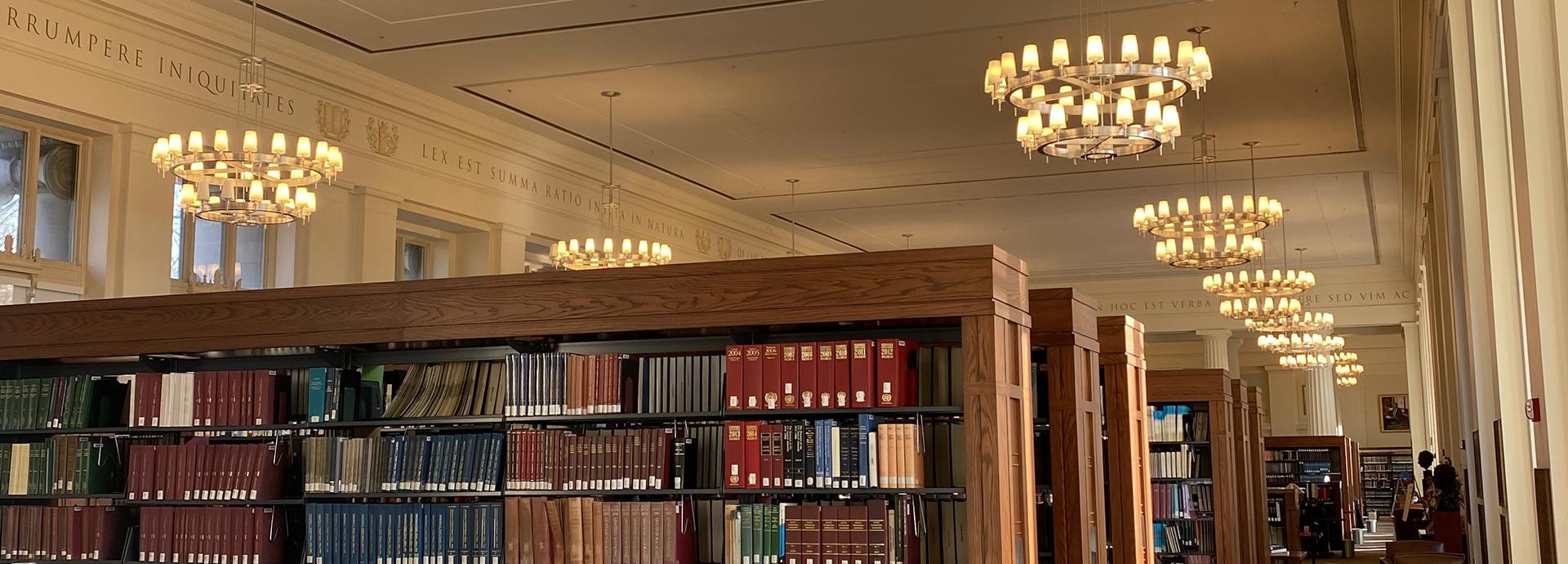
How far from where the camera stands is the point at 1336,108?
12.0 meters

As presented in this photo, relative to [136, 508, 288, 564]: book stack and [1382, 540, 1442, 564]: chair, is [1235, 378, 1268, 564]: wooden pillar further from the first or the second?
[136, 508, 288, 564]: book stack

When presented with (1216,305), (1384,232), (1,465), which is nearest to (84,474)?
(1,465)

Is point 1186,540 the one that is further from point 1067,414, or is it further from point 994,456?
point 994,456

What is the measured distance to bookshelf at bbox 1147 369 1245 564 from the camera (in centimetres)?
1096

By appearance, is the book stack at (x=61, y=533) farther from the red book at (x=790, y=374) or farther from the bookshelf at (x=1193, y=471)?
the bookshelf at (x=1193, y=471)

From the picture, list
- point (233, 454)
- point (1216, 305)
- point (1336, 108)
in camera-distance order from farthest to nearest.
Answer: point (1216, 305) → point (1336, 108) → point (233, 454)

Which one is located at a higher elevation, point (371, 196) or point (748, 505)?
point (371, 196)

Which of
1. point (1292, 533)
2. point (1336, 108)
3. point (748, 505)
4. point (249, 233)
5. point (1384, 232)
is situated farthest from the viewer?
point (1384, 232)

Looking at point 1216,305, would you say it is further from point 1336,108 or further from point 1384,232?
point 1336,108

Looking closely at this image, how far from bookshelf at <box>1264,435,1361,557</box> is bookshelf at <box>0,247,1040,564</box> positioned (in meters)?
14.0

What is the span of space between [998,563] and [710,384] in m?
1.44

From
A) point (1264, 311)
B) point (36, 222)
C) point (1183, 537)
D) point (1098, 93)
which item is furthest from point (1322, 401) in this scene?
point (36, 222)

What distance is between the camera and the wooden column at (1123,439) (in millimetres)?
8219

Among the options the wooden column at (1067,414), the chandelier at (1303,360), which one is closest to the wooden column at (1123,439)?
the wooden column at (1067,414)
